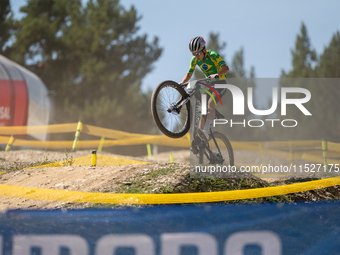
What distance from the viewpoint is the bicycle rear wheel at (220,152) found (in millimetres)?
5980

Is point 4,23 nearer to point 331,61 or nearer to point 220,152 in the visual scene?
point 220,152

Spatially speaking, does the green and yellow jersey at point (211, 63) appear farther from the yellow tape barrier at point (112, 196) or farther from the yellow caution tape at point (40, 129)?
the yellow caution tape at point (40, 129)

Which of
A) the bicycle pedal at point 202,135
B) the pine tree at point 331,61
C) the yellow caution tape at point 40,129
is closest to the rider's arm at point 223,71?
the bicycle pedal at point 202,135

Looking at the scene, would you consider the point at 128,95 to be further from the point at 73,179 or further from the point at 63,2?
the point at 73,179

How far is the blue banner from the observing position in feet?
11.1

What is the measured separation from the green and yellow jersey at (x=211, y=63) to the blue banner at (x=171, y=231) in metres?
2.38

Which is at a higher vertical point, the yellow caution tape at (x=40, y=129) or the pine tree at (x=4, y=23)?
the pine tree at (x=4, y=23)

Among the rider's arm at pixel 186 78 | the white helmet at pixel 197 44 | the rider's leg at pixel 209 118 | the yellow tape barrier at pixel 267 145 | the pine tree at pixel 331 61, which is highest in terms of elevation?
the pine tree at pixel 331 61

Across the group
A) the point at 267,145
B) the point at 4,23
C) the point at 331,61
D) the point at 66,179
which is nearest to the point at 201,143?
the point at 66,179

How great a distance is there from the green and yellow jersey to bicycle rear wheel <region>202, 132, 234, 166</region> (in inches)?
46.9

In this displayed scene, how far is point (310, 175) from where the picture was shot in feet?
22.2

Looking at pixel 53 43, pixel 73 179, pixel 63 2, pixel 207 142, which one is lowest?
pixel 73 179

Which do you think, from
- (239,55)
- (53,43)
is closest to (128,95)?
(53,43)

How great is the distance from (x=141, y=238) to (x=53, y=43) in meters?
22.5
